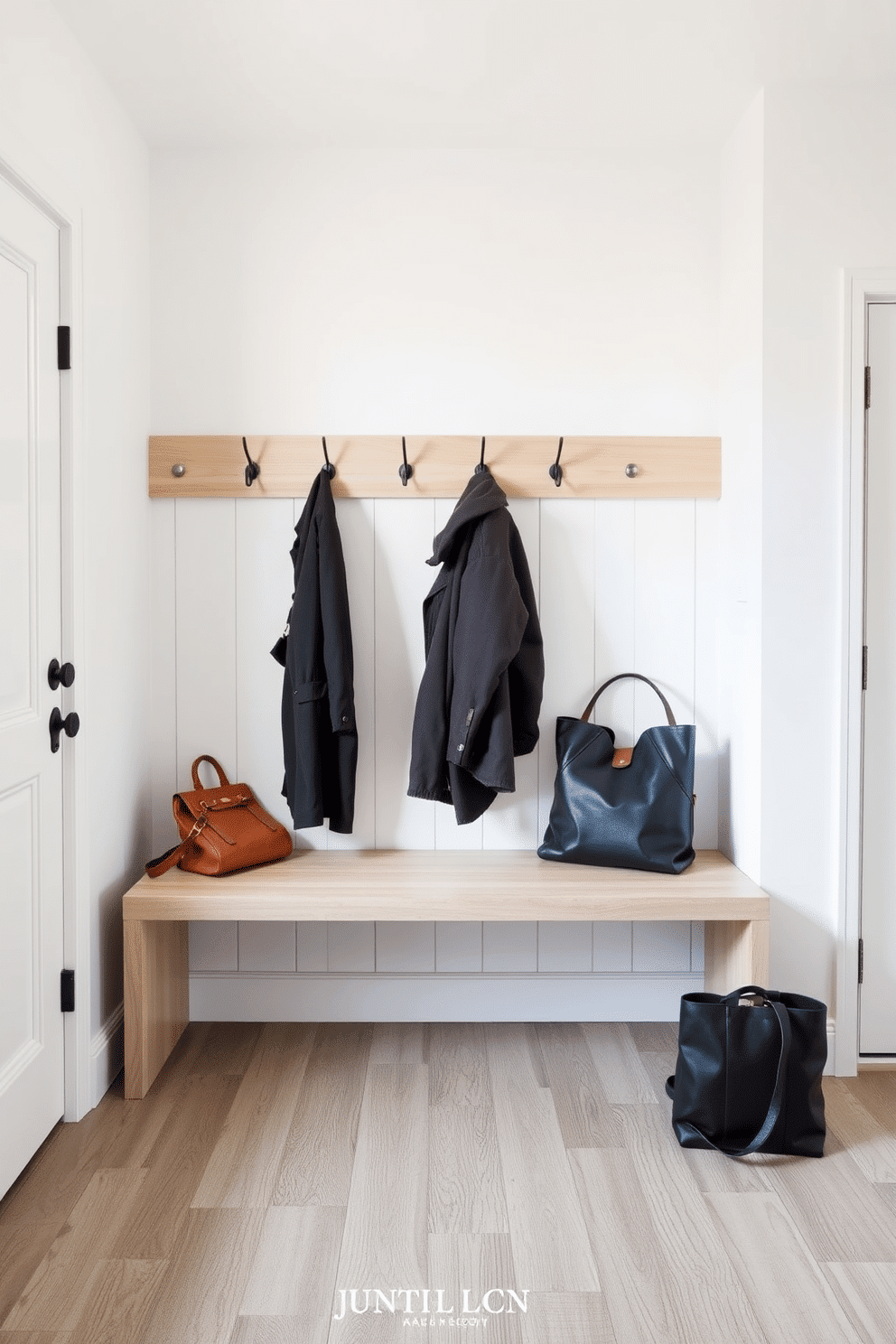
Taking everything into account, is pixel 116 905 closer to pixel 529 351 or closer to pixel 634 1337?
pixel 634 1337

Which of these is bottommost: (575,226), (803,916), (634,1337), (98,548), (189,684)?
(634,1337)

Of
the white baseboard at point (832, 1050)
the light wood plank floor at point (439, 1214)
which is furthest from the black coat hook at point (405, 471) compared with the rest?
A: the white baseboard at point (832, 1050)

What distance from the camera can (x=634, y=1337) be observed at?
4.91 ft

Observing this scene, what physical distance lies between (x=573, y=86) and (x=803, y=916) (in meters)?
2.12

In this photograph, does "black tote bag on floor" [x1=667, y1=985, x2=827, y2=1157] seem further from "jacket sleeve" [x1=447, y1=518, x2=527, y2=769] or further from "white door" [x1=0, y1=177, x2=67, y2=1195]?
"white door" [x1=0, y1=177, x2=67, y2=1195]

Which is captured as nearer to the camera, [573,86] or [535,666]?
[573,86]

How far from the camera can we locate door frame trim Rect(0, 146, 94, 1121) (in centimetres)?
206

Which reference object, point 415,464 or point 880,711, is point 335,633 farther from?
point 880,711

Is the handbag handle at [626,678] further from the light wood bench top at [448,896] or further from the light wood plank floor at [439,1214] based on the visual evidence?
the light wood plank floor at [439,1214]

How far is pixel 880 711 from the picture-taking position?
2.39m

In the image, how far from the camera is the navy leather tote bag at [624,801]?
7.95 ft

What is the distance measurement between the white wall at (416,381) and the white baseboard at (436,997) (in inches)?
16.0

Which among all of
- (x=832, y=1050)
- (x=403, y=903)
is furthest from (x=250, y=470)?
(x=832, y=1050)

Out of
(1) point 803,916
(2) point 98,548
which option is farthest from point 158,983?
(1) point 803,916
